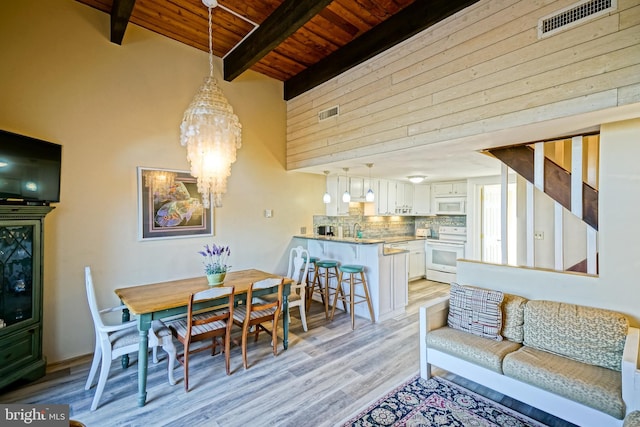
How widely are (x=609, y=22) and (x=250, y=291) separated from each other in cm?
354

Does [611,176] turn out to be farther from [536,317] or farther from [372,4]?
[372,4]

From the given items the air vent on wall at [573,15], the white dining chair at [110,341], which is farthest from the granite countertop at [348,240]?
the air vent on wall at [573,15]

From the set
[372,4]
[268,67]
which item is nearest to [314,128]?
[268,67]

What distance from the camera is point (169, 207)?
379 cm

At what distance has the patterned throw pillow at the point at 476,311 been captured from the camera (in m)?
2.60

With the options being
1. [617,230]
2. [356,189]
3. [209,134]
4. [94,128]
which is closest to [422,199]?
[356,189]

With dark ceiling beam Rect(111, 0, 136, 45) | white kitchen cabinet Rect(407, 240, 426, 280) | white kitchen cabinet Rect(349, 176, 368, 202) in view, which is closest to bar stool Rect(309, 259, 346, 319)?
white kitchen cabinet Rect(349, 176, 368, 202)

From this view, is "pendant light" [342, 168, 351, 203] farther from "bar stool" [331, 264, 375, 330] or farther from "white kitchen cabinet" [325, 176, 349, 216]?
"bar stool" [331, 264, 375, 330]

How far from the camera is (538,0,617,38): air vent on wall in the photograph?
207 cm

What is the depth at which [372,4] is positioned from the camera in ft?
10.4

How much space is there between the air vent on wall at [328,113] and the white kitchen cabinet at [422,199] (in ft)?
11.0

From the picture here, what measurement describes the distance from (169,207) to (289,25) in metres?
2.59

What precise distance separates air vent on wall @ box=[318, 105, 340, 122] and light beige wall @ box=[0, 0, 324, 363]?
1.45m

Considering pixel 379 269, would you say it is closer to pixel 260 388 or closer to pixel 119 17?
pixel 260 388
